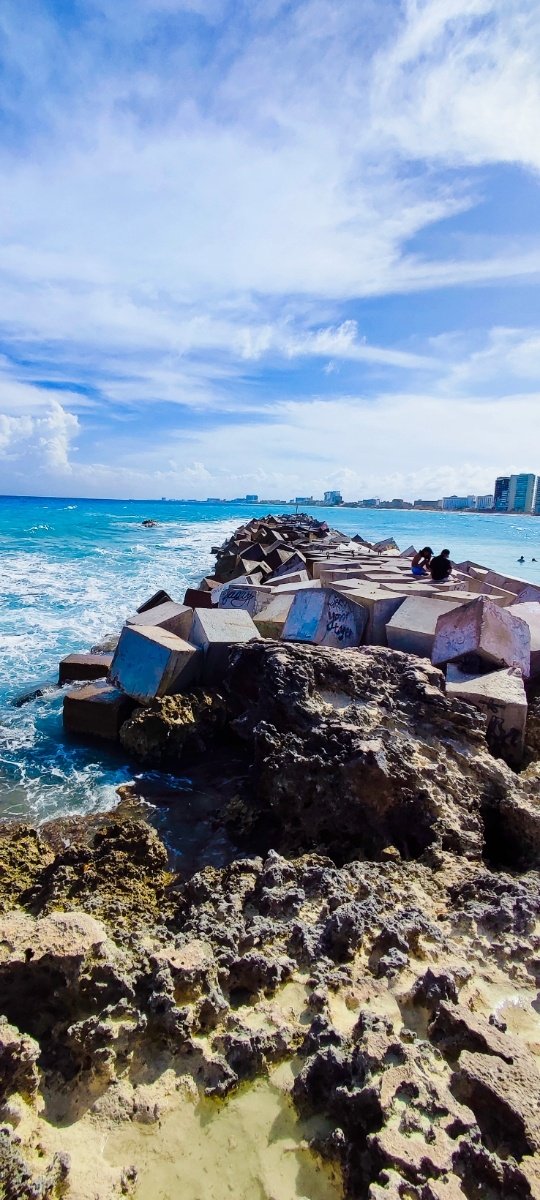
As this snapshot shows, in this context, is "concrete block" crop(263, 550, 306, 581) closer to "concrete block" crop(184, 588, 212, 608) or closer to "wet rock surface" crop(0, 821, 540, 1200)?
"concrete block" crop(184, 588, 212, 608)

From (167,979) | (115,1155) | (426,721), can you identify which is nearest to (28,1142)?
(115,1155)

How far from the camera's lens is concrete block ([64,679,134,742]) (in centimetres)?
531

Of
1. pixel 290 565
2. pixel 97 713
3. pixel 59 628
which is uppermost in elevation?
pixel 290 565

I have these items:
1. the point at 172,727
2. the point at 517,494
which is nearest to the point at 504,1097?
the point at 172,727

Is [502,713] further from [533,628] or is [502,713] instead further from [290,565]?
[290,565]

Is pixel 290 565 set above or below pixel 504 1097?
above

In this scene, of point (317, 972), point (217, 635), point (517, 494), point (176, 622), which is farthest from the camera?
point (517, 494)

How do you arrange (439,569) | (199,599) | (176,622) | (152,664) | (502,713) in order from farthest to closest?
1. (199,599)
2. (439,569)
3. (176,622)
4. (152,664)
5. (502,713)

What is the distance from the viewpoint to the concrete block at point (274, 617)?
19.8 feet

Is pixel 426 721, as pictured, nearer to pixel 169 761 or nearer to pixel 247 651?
pixel 247 651

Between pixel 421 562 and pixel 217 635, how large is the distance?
491 centimetres

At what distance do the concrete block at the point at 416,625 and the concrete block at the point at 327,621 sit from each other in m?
0.31

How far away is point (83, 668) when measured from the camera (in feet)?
21.6

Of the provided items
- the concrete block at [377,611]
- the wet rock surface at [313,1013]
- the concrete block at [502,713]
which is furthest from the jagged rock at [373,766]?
the concrete block at [377,611]
